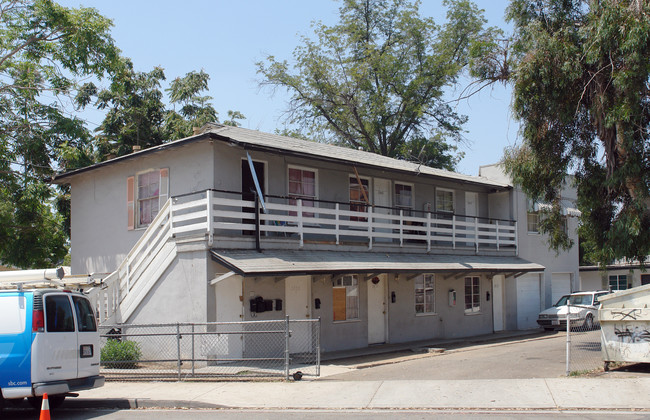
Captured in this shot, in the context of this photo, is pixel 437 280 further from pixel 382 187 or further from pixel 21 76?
pixel 21 76

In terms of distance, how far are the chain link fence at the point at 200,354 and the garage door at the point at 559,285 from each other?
50.1ft

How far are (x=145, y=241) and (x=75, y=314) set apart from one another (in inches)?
232

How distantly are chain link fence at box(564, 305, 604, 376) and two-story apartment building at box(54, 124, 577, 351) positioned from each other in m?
2.39

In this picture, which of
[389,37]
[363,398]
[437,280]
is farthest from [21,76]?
[389,37]

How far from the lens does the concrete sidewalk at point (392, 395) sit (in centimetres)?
1033

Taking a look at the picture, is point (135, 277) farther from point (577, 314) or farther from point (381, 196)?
point (577, 314)

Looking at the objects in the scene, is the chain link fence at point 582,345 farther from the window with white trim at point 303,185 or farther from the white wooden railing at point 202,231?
the window with white trim at point 303,185

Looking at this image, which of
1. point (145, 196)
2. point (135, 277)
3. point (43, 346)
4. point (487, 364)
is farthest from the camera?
point (145, 196)

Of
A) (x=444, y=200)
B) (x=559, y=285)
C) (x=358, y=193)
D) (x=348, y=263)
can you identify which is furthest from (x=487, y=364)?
(x=559, y=285)

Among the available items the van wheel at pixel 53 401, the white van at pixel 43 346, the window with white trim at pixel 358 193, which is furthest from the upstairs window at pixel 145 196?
the van wheel at pixel 53 401

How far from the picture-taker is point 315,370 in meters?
14.1

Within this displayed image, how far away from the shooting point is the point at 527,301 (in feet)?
86.8

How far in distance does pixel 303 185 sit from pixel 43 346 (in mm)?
10146

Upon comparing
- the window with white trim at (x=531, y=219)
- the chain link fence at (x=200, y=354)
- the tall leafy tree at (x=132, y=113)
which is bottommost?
the chain link fence at (x=200, y=354)
